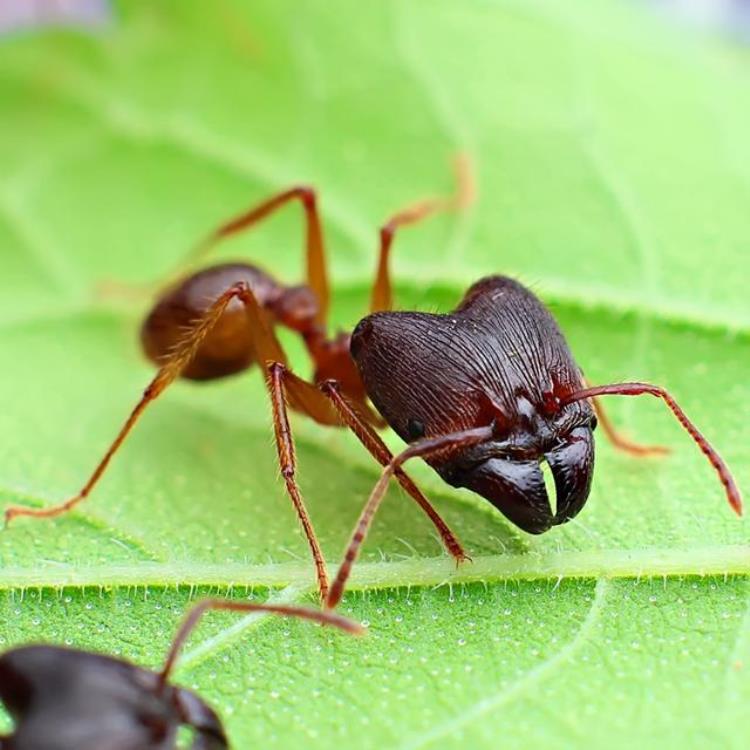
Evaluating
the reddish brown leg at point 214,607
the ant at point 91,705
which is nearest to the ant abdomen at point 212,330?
the reddish brown leg at point 214,607

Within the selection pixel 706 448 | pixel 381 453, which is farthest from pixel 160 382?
pixel 706 448

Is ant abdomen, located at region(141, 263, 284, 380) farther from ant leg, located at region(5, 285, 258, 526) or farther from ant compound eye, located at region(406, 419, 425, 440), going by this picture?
ant compound eye, located at region(406, 419, 425, 440)

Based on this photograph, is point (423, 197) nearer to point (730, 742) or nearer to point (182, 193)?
point (182, 193)

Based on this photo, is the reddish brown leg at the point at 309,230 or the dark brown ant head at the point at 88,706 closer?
the dark brown ant head at the point at 88,706

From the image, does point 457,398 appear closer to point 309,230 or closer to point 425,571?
point 425,571

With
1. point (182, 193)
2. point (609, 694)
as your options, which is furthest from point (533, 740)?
point (182, 193)

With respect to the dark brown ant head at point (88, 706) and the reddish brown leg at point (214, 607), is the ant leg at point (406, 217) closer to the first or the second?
the reddish brown leg at point (214, 607)
